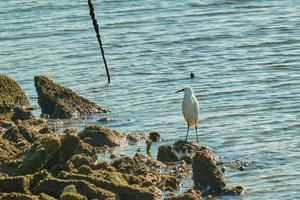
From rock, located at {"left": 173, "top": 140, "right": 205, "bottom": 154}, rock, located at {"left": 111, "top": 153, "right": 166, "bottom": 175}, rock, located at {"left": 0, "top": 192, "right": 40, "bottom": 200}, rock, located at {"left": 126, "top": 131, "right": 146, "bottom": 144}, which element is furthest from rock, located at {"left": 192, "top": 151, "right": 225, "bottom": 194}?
rock, located at {"left": 126, "top": 131, "right": 146, "bottom": 144}

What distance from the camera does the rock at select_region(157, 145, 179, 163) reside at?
1496 centimetres

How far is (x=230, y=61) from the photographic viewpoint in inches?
961

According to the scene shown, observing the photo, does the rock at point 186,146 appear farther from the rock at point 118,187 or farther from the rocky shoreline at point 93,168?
the rock at point 118,187

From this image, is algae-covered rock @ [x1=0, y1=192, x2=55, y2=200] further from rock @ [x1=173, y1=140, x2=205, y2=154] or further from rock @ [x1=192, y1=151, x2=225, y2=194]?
rock @ [x1=173, y1=140, x2=205, y2=154]

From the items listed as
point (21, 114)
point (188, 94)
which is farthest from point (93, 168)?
point (21, 114)

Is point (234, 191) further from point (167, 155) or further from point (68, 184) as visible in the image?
point (68, 184)

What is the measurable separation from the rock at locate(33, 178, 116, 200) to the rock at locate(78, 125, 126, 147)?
405cm

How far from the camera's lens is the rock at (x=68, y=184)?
38.1 feet

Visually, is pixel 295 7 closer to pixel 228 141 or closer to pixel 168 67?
pixel 168 67

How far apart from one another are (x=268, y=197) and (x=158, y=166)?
1846 millimetres

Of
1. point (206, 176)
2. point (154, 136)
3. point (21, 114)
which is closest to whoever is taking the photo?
point (206, 176)

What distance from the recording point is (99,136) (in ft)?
52.6

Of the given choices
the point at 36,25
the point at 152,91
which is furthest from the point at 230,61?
the point at 36,25

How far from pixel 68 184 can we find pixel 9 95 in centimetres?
767
